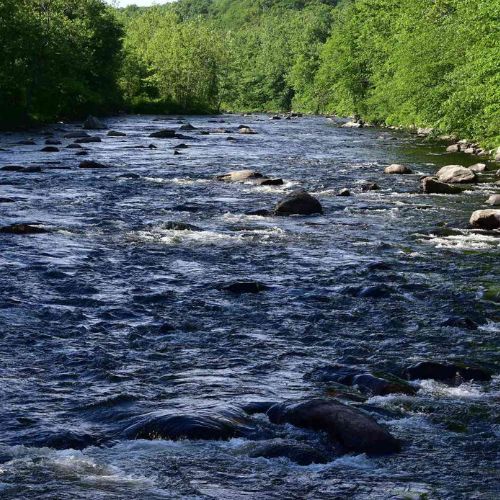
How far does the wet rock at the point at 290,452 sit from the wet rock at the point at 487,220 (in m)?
13.5

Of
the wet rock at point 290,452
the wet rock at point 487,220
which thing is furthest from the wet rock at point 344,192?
the wet rock at point 290,452

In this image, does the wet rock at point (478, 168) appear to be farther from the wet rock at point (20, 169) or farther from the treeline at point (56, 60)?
the treeline at point (56, 60)

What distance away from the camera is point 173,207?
76.2ft

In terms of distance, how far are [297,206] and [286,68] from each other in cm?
12846

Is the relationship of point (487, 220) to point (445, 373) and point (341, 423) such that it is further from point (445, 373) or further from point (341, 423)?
point (341, 423)

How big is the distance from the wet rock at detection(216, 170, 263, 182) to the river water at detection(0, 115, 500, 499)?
161 inches

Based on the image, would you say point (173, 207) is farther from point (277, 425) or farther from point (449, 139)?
point (449, 139)

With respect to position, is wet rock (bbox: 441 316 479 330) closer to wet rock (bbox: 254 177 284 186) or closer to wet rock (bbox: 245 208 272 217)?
wet rock (bbox: 245 208 272 217)

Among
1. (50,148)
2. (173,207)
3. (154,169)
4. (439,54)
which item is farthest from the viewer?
(439,54)

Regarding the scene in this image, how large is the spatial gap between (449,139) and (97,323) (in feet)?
134

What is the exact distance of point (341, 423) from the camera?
26.7ft

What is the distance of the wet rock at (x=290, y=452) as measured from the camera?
770 centimetres

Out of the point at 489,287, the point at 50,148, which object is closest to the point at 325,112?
the point at 50,148

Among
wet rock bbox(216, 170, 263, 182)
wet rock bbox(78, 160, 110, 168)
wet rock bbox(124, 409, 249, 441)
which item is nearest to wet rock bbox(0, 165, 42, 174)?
wet rock bbox(78, 160, 110, 168)
